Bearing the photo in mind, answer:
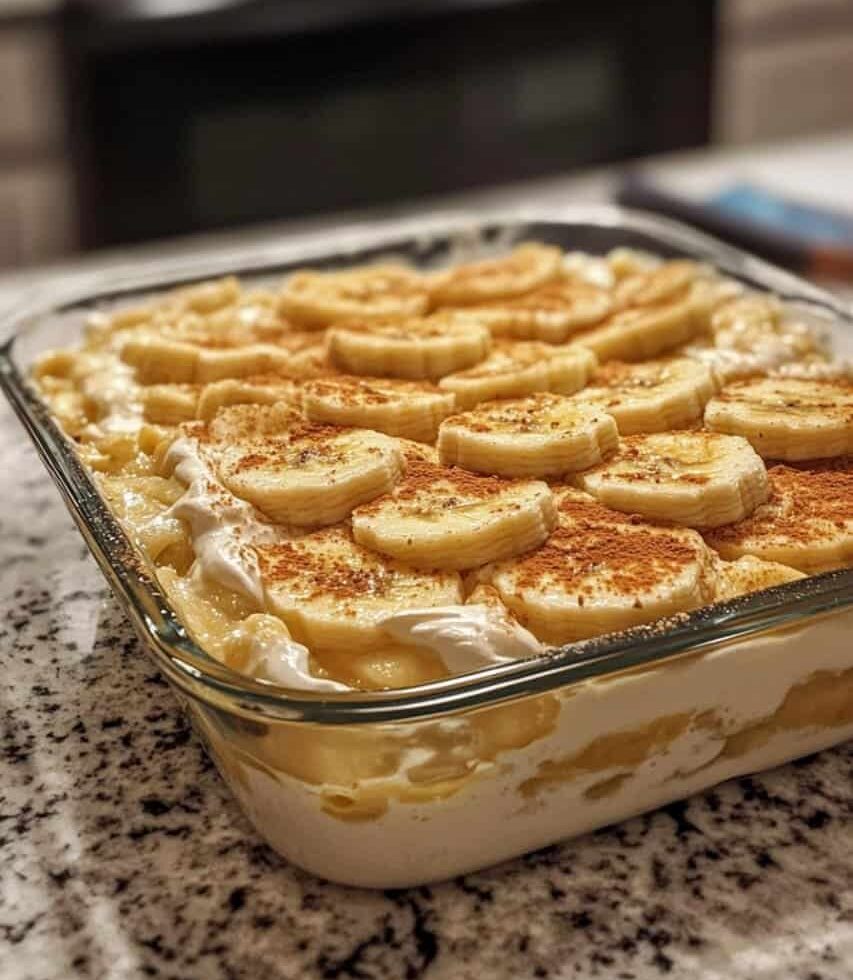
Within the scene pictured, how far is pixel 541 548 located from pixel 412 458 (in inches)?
9.1

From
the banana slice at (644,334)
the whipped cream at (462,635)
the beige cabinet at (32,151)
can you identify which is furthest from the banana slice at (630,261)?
the beige cabinet at (32,151)

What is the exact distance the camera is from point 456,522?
3.93 feet

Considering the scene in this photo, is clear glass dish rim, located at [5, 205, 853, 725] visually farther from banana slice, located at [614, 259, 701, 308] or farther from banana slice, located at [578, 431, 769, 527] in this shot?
banana slice, located at [614, 259, 701, 308]

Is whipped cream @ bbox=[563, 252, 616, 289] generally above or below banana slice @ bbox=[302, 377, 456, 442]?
above

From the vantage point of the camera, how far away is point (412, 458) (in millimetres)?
1396

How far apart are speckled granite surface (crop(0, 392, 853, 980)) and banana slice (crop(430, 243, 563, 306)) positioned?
2.68ft

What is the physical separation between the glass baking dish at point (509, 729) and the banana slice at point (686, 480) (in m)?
0.19

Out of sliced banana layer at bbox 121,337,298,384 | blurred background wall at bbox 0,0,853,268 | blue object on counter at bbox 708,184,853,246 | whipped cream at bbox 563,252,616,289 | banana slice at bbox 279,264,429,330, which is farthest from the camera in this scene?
blurred background wall at bbox 0,0,853,268

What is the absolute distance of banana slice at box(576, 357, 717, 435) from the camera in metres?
1.45

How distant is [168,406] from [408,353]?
0.28 meters

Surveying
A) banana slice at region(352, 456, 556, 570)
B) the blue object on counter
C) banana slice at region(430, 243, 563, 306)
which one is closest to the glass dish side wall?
banana slice at region(352, 456, 556, 570)

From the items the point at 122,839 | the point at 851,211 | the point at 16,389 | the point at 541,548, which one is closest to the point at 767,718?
the point at 541,548

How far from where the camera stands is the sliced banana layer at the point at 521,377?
1551mm

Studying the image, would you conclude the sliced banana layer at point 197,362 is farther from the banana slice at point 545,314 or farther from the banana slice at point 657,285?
the banana slice at point 657,285
